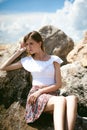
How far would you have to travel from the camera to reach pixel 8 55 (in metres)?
5.76

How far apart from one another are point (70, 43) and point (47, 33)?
1.04m

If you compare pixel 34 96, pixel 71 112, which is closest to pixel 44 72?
pixel 34 96

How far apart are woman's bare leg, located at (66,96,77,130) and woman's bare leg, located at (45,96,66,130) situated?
0.06 meters

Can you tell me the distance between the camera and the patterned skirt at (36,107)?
15.4 feet

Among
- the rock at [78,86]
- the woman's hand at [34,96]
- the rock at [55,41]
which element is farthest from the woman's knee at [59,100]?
the rock at [55,41]

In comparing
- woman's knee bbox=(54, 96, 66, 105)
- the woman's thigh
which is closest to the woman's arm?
the woman's thigh

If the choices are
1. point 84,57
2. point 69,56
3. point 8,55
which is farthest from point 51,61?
point 69,56

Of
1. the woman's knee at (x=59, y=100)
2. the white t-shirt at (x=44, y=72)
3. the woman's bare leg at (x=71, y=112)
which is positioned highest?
the white t-shirt at (x=44, y=72)

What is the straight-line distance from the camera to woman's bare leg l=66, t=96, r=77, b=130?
424cm

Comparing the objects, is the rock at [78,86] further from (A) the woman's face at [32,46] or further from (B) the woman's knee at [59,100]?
(B) the woman's knee at [59,100]

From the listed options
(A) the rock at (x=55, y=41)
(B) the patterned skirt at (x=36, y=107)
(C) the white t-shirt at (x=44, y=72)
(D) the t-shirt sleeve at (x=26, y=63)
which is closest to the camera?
(B) the patterned skirt at (x=36, y=107)

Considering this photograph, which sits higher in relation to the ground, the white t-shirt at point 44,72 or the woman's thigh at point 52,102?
the white t-shirt at point 44,72

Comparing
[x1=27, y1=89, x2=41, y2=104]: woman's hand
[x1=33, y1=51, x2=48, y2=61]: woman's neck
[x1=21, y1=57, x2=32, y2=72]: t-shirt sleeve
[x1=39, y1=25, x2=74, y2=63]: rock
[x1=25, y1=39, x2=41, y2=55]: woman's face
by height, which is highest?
[x1=39, y1=25, x2=74, y2=63]: rock

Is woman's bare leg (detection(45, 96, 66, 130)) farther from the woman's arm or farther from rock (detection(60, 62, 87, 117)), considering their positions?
rock (detection(60, 62, 87, 117))
